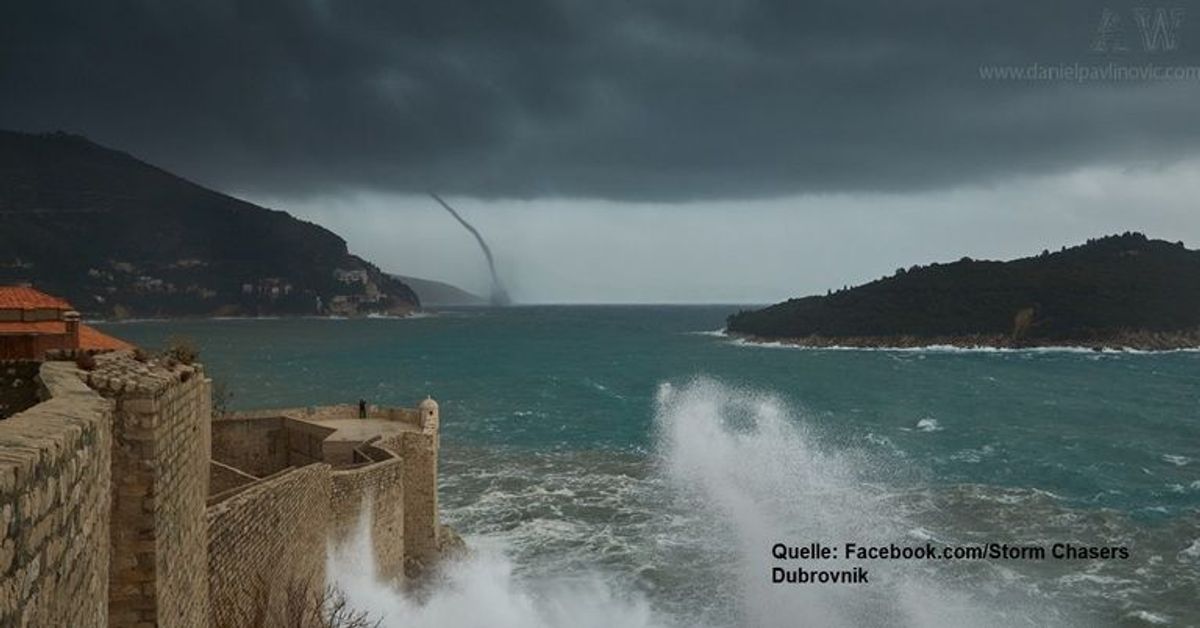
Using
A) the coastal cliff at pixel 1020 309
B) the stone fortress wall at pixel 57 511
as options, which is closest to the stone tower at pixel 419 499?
the stone fortress wall at pixel 57 511

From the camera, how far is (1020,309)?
509 ft

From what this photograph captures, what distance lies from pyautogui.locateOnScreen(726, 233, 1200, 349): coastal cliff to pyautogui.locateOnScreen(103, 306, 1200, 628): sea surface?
5533 centimetres

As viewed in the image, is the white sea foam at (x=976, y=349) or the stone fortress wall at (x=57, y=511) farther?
the white sea foam at (x=976, y=349)

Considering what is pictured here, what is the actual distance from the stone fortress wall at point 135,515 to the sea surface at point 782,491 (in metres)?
5.00

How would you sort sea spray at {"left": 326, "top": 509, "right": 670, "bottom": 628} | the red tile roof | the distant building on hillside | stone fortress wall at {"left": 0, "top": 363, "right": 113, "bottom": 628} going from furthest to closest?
sea spray at {"left": 326, "top": 509, "right": 670, "bottom": 628}, the red tile roof, the distant building on hillside, stone fortress wall at {"left": 0, "top": 363, "right": 113, "bottom": 628}

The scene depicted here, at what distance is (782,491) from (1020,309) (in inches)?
5286

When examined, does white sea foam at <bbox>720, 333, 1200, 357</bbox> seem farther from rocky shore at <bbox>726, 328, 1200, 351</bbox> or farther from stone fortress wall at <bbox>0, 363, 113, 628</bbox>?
stone fortress wall at <bbox>0, 363, 113, 628</bbox>

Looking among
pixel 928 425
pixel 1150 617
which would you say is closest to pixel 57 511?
pixel 1150 617

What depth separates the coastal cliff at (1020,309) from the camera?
486ft

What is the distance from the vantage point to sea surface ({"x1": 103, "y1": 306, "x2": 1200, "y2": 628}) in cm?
2491

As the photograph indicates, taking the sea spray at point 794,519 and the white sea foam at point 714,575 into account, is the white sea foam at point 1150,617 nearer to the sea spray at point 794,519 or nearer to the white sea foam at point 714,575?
the white sea foam at point 714,575

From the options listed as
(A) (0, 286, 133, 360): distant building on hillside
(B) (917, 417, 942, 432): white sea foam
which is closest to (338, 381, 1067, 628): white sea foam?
(A) (0, 286, 133, 360): distant building on hillside

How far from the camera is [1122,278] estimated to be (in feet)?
528

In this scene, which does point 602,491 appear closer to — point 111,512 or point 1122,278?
point 111,512
